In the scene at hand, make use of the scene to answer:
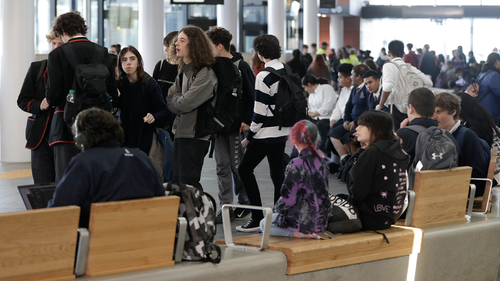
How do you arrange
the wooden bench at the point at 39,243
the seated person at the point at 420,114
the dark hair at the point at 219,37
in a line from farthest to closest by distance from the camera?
the dark hair at the point at 219,37 → the seated person at the point at 420,114 → the wooden bench at the point at 39,243

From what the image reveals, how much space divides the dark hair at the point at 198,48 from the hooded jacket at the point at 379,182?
→ 148 centimetres

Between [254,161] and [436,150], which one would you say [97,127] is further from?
[436,150]

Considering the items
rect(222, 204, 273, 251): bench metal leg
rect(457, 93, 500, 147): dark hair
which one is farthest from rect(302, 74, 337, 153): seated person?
rect(222, 204, 273, 251): bench metal leg

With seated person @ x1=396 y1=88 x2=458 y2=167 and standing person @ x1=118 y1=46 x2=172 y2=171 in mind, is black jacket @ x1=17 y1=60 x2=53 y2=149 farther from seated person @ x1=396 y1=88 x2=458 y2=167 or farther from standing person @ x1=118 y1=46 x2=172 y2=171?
seated person @ x1=396 y1=88 x2=458 y2=167

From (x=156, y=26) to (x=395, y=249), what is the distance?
923cm

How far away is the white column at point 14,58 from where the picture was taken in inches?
353

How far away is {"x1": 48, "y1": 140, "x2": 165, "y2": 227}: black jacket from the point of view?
3023 millimetres

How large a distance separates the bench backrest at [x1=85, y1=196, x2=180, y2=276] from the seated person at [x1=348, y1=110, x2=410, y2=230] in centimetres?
134

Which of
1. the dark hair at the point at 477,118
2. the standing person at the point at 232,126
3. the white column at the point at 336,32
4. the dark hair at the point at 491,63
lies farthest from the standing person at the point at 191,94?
the white column at the point at 336,32

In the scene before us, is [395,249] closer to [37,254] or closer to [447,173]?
[447,173]

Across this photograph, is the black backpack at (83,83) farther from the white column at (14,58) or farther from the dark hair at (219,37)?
the white column at (14,58)

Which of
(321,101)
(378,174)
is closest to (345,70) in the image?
(321,101)

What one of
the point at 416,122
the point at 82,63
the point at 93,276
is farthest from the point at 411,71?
the point at 93,276

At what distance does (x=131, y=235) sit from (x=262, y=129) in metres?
2.27
